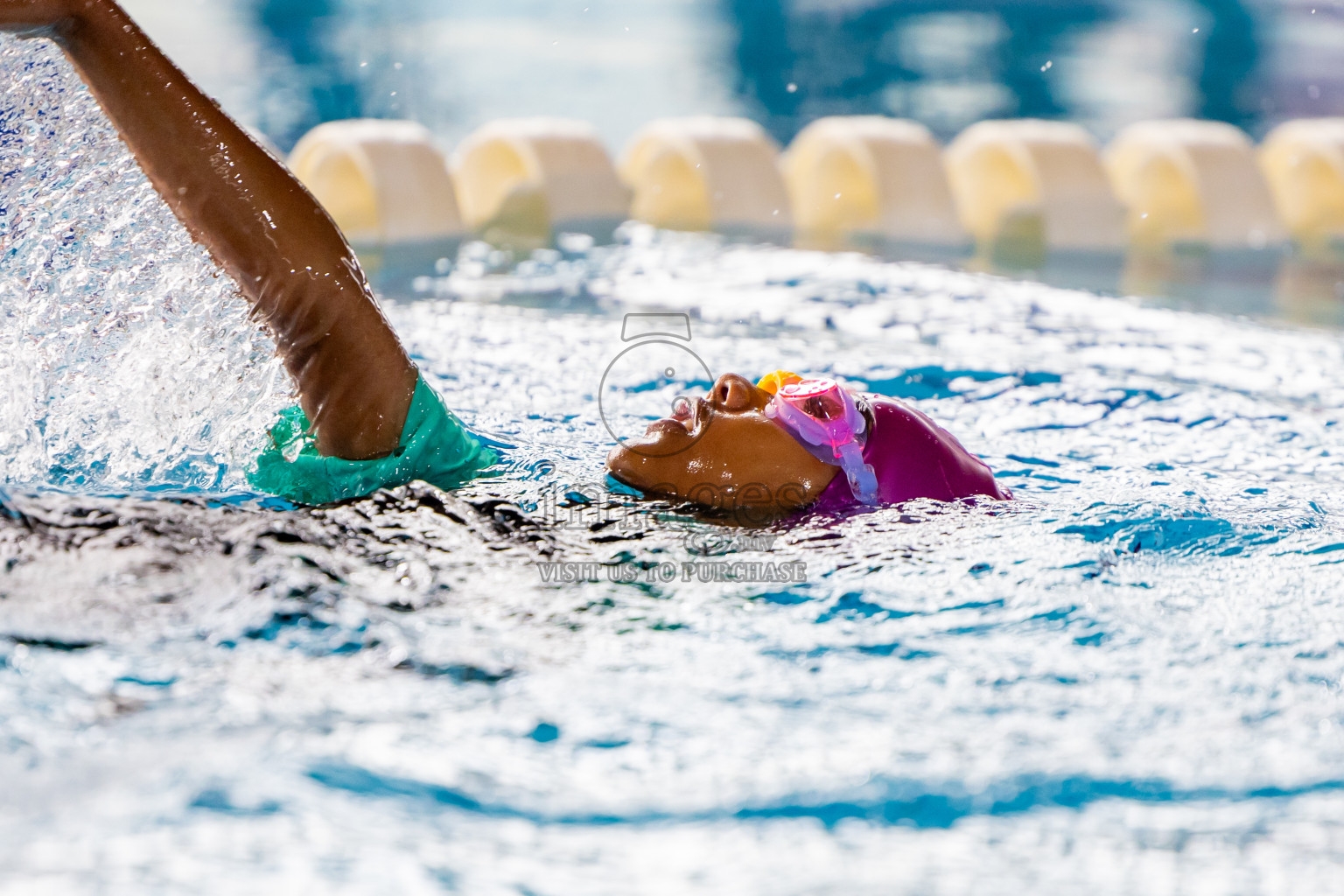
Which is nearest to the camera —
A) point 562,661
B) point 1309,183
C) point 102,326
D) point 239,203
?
point 562,661

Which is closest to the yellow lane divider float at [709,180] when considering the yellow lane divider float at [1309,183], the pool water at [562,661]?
the yellow lane divider float at [1309,183]

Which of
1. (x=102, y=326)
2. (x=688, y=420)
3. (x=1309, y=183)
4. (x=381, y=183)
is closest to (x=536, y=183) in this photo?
(x=381, y=183)

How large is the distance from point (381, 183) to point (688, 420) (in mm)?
4967

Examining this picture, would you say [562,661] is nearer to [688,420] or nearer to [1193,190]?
[688,420]

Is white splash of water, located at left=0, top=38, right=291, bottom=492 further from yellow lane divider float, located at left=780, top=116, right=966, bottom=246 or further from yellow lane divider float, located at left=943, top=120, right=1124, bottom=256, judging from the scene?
yellow lane divider float, located at left=943, top=120, right=1124, bottom=256

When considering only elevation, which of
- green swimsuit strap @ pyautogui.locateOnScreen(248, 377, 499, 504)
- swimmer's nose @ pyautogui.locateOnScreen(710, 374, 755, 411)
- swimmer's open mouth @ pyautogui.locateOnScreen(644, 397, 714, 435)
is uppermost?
swimmer's nose @ pyautogui.locateOnScreen(710, 374, 755, 411)

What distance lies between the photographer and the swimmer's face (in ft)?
7.06

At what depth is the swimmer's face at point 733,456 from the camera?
2150 millimetres

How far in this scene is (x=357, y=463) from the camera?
223 cm

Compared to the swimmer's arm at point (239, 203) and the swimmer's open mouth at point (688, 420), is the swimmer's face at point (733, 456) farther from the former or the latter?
the swimmer's arm at point (239, 203)

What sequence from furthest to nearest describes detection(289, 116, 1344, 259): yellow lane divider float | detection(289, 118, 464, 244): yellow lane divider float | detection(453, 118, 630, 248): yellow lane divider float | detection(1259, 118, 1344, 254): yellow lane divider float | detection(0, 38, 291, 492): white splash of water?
detection(1259, 118, 1344, 254): yellow lane divider float < detection(453, 118, 630, 248): yellow lane divider float < detection(289, 116, 1344, 259): yellow lane divider float < detection(289, 118, 464, 244): yellow lane divider float < detection(0, 38, 291, 492): white splash of water

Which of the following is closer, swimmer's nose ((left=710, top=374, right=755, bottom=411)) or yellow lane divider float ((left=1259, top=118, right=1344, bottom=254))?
swimmer's nose ((left=710, top=374, right=755, bottom=411))

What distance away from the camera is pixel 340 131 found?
6.92m

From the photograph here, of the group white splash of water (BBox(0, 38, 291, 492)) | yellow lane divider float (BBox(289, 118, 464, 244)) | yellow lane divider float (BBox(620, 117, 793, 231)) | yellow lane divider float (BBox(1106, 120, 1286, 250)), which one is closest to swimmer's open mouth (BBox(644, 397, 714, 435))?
white splash of water (BBox(0, 38, 291, 492))
